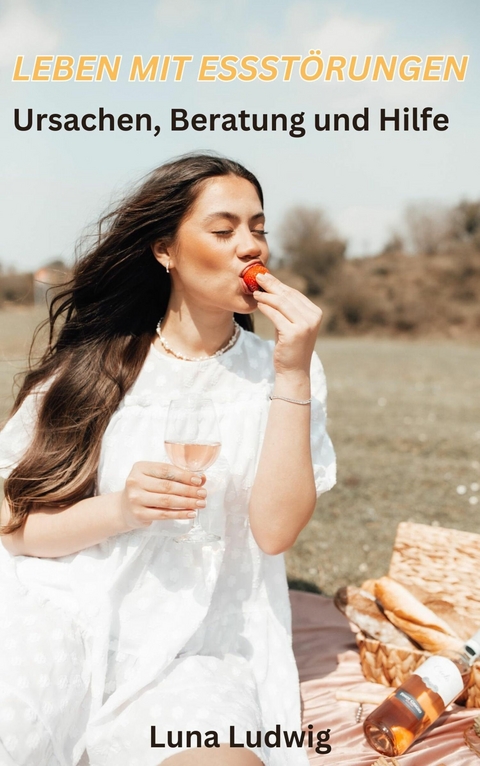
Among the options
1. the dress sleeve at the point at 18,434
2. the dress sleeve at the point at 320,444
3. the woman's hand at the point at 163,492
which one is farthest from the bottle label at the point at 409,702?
the dress sleeve at the point at 18,434

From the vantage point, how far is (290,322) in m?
3.04

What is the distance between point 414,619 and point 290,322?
194cm

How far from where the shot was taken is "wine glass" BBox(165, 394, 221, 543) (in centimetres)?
281

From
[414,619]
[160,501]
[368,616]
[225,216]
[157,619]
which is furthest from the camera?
[368,616]

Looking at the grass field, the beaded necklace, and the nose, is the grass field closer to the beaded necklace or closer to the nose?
the beaded necklace

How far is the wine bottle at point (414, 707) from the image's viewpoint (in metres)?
3.49

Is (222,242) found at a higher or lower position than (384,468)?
higher

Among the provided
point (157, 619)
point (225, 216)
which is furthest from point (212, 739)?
point (225, 216)

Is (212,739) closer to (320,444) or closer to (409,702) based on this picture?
(409,702)

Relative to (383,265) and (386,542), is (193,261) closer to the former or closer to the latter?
(386,542)

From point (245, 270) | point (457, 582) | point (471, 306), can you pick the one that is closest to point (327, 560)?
point (457, 582)

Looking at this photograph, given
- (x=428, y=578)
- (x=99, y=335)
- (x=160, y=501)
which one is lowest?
(x=428, y=578)

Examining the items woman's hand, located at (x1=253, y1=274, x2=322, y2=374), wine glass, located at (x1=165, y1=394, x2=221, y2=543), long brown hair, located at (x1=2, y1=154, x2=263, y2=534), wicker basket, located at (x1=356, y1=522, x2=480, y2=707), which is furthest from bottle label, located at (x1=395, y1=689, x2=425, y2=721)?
long brown hair, located at (x1=2, y1=154, x2=263, y2=534)

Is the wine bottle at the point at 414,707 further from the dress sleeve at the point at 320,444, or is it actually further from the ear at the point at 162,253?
the ear at the point at 162,253
